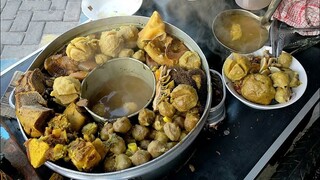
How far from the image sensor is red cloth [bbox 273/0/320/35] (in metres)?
1.87

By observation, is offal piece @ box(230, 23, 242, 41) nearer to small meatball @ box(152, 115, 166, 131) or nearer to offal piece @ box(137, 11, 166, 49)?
offal piece @ box(137, 11, 166, 49)

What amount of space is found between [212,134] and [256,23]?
675 millimetres

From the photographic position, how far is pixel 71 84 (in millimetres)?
1752

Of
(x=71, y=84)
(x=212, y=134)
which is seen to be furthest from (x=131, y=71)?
(x=212, y=134)

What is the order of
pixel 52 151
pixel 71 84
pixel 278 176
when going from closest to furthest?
pixel 52 151 < pixel 71 84 < pixel 278 176

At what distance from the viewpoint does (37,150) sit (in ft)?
5.19

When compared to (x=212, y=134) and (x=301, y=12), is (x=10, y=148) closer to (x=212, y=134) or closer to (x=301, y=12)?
(x=212, y=134)

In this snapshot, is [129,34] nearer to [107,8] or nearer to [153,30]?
[153,30]

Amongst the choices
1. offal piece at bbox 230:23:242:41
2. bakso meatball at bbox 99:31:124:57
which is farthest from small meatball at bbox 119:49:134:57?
offal piece at bbox 230:23:242:41

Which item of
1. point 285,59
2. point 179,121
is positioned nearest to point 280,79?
point 285,59

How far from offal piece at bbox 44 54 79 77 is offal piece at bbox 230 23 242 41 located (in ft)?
2.84

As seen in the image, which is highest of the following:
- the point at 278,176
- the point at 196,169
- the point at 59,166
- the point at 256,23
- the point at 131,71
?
the point at 256,23

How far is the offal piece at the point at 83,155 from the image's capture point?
Answer: 1533 mm

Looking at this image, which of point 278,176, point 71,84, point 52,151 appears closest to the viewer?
point 52,151
